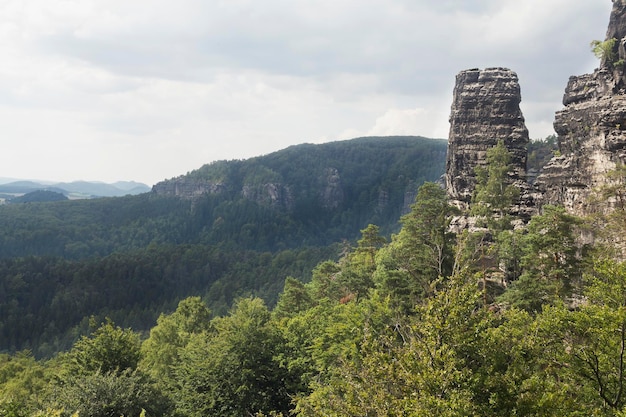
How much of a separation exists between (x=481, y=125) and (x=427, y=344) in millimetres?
58984

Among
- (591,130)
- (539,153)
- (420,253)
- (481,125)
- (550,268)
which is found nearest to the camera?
(550,268)

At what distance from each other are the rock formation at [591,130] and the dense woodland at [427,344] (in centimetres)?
372

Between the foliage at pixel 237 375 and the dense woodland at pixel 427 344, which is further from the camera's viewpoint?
the foliage at pixel 237 375

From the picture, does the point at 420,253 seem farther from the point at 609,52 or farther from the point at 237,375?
the point at 609,52

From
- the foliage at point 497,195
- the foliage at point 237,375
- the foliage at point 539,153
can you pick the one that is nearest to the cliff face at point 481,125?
the foliage at point 497,195

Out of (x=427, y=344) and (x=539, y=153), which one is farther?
(x=539, y=153)

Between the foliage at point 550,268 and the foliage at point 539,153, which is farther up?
the foliage at point 539,153

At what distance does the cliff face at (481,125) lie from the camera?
2530 inches

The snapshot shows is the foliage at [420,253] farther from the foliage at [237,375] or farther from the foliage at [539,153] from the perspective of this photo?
the foliage at [539,153]

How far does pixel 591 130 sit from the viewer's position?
4566cm

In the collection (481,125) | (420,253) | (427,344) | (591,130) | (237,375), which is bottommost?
(237,375)

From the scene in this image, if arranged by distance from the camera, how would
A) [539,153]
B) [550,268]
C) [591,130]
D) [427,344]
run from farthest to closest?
[539,153] → [591,130] → [550,268] → [427,344]

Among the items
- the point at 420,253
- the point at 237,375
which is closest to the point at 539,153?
the point at 420,253

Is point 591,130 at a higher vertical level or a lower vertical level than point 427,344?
higher
